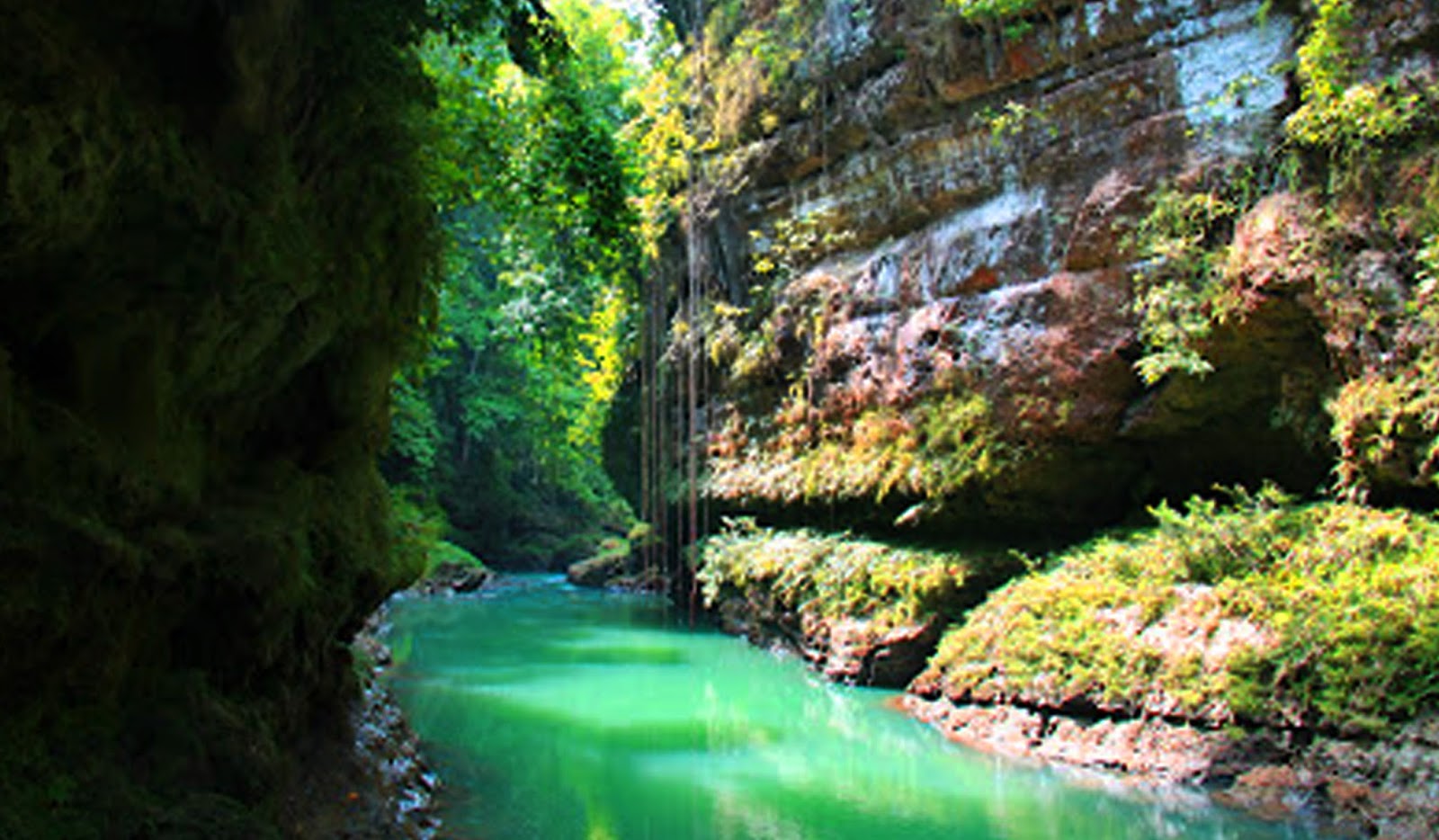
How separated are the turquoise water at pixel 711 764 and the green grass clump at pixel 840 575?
99 cm

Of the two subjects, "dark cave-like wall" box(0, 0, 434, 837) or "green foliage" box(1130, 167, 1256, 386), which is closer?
"dark cave-like wall" box(0, 0, 434, 837)

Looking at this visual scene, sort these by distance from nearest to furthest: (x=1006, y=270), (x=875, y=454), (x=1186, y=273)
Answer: (x=1186, y=273), (x=1006, y=270), (x=875, y=454)

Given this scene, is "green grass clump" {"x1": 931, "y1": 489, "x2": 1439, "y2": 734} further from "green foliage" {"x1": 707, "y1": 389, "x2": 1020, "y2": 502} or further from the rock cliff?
"green foliage" {"x1": 707, "y1": 389, "x2": 1020, "y2": 502}

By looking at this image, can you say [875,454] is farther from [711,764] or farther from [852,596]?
[711,764]

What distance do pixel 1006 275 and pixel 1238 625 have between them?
5693mm

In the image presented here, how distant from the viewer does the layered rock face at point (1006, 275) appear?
1059 centimetres

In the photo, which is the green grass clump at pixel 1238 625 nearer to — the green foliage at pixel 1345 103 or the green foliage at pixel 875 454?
the green foliage at pixel 875 454

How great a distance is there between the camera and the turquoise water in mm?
6680

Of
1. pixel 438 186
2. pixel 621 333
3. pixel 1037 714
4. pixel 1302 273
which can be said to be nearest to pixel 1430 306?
pixel 1302 273

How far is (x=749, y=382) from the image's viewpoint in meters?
16.9

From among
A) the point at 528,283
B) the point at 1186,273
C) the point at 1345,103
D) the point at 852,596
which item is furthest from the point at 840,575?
the point at 528,283

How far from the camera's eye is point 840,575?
500 inches

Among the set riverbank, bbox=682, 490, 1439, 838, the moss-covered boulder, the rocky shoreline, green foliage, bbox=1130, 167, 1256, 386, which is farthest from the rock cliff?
the rocky shoreline

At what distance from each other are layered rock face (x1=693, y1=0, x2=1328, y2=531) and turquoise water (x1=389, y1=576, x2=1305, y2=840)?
344cm
